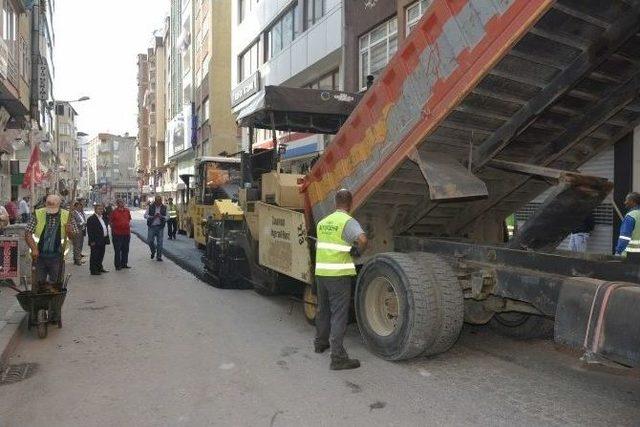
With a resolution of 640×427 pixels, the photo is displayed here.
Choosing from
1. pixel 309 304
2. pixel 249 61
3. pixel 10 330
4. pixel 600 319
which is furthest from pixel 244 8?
pixel 600 319

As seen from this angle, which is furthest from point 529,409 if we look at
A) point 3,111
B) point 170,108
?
point 170,108

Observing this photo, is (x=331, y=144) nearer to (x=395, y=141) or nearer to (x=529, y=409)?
(x=395, y=141)

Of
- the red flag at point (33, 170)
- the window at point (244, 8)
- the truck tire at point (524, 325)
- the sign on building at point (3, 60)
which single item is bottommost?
the truck tire at point (524, 325)

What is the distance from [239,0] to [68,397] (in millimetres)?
28752

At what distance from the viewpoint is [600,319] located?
3.64 metres

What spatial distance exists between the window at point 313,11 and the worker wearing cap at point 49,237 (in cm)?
1465

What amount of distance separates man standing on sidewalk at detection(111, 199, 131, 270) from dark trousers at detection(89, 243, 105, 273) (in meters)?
A: 0.43

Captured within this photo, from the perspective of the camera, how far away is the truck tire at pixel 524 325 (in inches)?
240

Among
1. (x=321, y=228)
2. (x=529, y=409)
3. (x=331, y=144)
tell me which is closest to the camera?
(x=529, y=409)

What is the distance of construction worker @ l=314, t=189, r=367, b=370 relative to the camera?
512 cm

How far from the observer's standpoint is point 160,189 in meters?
69.8

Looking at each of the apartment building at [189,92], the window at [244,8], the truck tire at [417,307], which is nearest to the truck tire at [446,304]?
the truck tire at [417,307]

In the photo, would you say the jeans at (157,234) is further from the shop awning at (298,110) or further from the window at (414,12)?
the window at (414,12)

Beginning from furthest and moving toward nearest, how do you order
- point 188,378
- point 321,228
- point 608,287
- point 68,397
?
point 321,228, point 188,378, point 68,397, point 608,287
